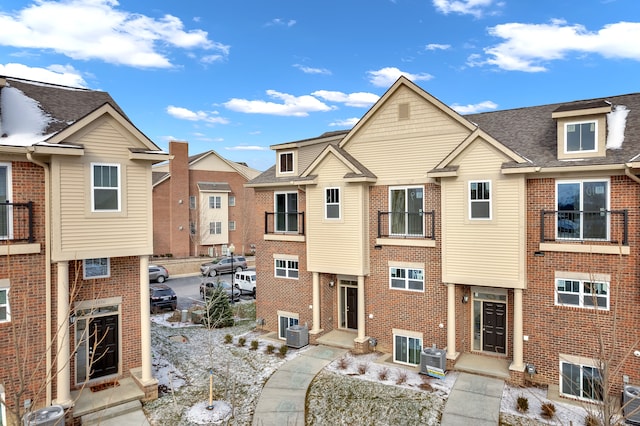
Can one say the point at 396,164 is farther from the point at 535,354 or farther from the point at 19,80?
the point at 19,80

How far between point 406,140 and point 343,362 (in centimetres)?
893

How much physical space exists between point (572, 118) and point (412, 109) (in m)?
5.47

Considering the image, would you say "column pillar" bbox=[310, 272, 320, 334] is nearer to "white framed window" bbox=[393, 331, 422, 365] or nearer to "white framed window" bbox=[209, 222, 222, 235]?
"white framed window" bbox=[393, 331, 422, 365]

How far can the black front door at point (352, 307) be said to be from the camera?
18.9 meters

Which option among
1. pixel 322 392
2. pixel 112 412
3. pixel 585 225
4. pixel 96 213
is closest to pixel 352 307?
pixel 322 392

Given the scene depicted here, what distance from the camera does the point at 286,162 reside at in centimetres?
1973

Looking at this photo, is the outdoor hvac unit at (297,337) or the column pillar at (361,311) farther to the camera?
the outdoor hvac unit at (297,337)

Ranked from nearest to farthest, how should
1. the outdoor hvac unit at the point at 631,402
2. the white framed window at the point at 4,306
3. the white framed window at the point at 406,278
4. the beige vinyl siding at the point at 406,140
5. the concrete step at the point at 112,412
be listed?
the outdoor hvac unit at the point at 631,402 < the white framed window at the point at 4,306 < the concrete step at the point at 112,412 < the beige vinyl siding at the point at 406,140 < the white framed window at the point at 406,278

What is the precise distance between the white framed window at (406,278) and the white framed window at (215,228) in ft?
108

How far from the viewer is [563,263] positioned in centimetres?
1352

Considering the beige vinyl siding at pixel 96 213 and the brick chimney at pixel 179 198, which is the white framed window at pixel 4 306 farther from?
the brick chimney at pixel 179 198

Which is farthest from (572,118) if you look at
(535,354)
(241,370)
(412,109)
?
(241,370)

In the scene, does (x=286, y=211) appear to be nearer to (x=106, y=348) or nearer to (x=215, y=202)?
(x=106, y=348)

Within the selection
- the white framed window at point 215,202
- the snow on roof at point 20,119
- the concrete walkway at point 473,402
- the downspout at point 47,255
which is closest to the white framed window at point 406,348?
the concrete walkway at point 473,402
